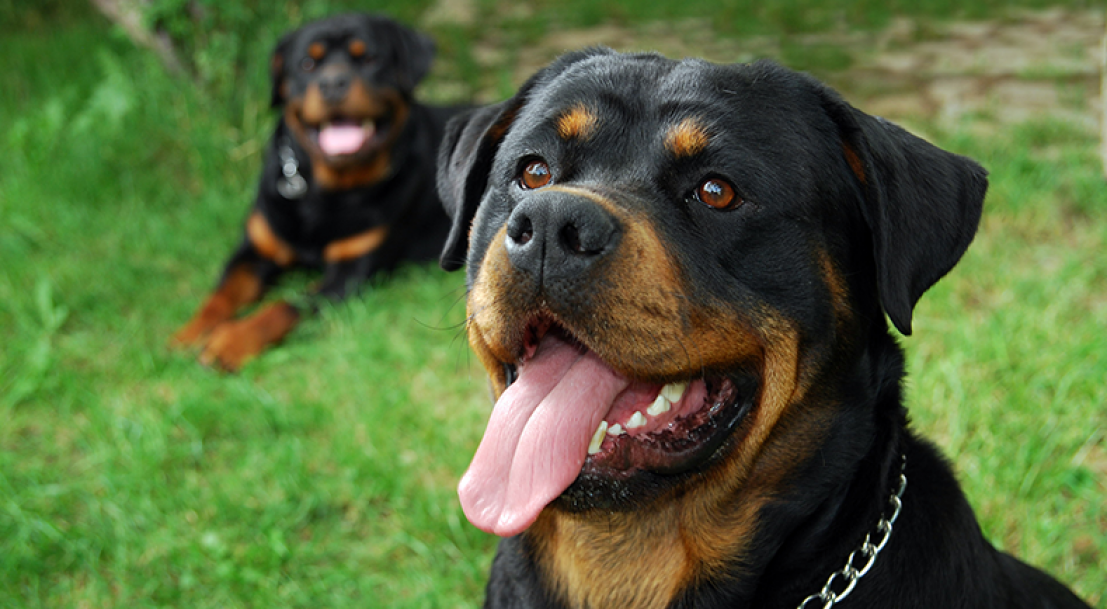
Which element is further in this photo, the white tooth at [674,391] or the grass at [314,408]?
the grass at [314,408]

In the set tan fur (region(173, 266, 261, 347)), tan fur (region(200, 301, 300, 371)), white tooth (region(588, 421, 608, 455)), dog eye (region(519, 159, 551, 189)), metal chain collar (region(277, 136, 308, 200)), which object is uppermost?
dog eye (region(519, 159, 551, 189))

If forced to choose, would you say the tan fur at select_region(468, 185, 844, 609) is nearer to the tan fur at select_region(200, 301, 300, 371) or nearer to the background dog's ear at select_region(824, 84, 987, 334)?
the background dog's ear at select_region(824, 84, 987, 334)

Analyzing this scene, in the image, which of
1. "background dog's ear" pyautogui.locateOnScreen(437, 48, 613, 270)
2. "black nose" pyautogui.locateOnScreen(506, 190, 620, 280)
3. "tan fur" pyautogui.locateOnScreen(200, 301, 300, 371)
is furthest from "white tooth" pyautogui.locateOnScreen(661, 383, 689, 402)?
"tan fur" pyautogui.locateOnScreen(200, 301, 300, 371)

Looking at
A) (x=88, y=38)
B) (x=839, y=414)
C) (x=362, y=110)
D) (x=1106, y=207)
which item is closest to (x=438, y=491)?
(x=839, y=414)

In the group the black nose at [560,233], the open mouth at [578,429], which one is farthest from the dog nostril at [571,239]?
the open mouth at [578,429]

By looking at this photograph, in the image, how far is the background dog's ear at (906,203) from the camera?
1.79 m

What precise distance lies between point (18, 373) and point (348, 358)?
4.33 feet

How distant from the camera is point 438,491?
116 inches

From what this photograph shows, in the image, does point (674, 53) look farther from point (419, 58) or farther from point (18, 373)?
point (18, 373)

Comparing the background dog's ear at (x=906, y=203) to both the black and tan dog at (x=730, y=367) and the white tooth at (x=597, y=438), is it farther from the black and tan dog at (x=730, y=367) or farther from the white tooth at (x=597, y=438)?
the white tooth at (x=597, y=438)

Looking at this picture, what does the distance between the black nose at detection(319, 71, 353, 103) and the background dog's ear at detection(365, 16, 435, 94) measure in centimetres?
31

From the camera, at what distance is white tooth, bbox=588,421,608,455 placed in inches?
70.4

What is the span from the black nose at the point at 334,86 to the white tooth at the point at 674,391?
321 centimetres

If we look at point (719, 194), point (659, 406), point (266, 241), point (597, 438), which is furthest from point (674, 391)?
point (266, 241)
